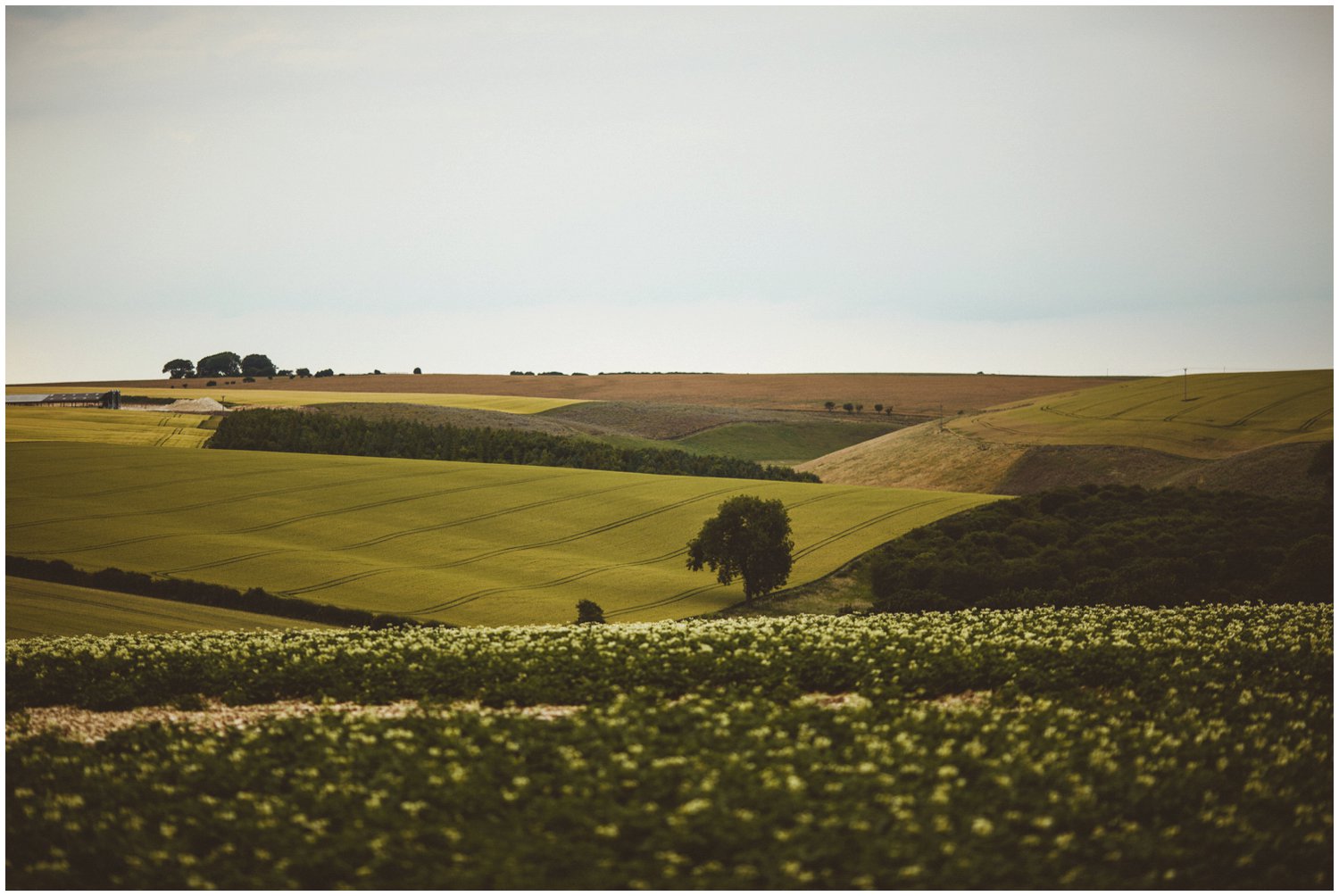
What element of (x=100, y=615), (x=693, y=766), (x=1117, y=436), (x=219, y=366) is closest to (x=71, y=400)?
(x=219, y=366)

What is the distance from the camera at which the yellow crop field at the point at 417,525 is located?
3416 cm

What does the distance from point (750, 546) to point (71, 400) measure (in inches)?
2776

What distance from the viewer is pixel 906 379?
13875cm

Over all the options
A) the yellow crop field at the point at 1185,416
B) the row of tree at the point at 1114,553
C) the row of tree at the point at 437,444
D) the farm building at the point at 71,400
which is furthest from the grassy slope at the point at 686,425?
the row of tree at the point at 1114,553

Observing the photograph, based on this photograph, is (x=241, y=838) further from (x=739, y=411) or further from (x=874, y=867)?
(x=739, y=411)

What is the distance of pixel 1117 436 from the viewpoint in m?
72.7

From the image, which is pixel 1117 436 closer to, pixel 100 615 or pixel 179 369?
pixel 100 615

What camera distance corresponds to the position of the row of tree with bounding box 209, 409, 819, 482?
219ft

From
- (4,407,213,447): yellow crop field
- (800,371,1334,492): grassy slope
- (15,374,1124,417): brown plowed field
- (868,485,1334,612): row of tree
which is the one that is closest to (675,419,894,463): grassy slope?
(800,371,1334,492): grassy slope

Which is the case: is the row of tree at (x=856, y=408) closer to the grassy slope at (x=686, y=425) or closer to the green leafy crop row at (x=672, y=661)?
the grassy slope at (x=686, y=425)

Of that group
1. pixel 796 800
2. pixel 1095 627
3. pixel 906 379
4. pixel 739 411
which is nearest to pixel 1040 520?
pixel 1095 627

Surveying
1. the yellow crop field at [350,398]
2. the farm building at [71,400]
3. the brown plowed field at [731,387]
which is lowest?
the farm building at [71,400]

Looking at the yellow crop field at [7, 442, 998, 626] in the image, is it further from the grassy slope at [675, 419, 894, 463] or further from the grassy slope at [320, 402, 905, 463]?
the grassy slope at [675, 419, 894, 463]

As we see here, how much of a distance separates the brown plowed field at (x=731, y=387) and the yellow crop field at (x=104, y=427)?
4029cm
